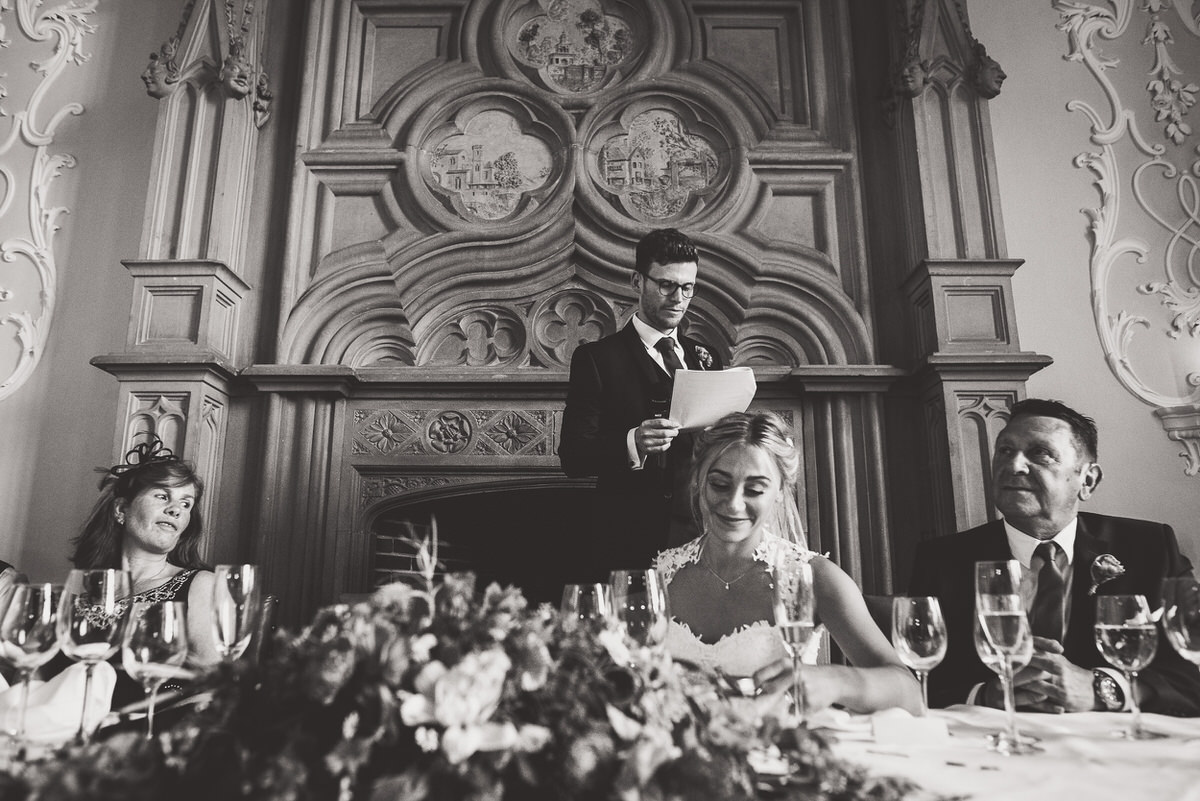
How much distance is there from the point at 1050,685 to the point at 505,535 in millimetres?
3063

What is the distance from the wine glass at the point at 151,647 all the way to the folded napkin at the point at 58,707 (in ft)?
0.34

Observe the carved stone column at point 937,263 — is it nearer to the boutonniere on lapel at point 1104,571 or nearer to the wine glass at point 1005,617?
the boutonniere on lapel at point 1104,571

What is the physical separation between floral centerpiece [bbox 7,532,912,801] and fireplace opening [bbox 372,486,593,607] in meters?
3.14

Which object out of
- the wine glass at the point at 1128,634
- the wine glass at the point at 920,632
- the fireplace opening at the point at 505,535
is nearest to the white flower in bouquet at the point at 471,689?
the wine glass at the point at 920,632

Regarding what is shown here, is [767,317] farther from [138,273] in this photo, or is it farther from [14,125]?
[14,125]

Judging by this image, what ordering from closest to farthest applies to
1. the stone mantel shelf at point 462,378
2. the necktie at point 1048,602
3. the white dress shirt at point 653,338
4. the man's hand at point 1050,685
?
the man's hand at point 1050,685
the necktie at point 1048,602
the white dress shirt at point 653,338
the stone mantel shelf at point 462,378

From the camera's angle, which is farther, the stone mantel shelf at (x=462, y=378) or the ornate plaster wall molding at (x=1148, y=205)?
the ornate plaster wall molding at (x=1148, y=205)

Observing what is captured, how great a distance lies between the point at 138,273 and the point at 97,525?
1.41m

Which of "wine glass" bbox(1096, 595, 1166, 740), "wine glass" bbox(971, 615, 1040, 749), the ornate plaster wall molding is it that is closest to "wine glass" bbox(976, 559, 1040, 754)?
"wine glass" bbox(971, 615, 1040, 749)

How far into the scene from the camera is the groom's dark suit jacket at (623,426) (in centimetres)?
285

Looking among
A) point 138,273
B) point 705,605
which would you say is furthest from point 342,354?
point 705,605

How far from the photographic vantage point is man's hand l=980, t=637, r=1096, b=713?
178cm

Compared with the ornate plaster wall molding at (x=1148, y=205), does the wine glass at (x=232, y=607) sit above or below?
below

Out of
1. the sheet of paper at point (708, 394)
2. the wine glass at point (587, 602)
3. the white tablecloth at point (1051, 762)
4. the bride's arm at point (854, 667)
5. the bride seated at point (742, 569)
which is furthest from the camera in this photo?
the sheet of paper at point (708, 394)
